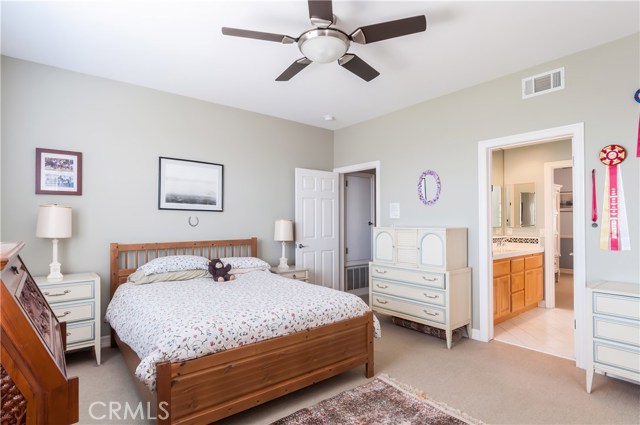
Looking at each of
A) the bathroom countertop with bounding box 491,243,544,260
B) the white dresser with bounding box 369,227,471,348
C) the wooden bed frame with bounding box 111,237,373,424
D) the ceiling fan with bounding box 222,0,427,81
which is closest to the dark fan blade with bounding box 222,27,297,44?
the ceiling fan with bounding box 222,0,427,81

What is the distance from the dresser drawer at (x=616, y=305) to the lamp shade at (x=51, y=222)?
4527mm

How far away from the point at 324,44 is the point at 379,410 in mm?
2629

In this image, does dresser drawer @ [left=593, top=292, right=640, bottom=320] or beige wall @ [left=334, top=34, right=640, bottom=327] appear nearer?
dresser drawer @ [left=593, top=292, right=640, bottom=320]

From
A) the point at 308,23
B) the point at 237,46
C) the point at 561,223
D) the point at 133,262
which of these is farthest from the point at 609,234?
the point at 561,223

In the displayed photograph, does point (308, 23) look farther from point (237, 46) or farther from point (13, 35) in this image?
point (13, 35)

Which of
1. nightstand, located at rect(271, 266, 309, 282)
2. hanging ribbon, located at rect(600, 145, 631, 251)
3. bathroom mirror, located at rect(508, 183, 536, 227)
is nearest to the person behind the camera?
hanging ribbon, located at rect(600, 145, 631, 251)

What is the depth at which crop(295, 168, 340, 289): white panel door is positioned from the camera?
5.10 m

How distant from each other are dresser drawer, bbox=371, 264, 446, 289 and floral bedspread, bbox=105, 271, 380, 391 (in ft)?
3.25

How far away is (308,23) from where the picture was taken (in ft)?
8.81

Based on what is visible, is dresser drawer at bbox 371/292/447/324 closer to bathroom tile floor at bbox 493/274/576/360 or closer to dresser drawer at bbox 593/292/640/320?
bathroom tile floor at bbox 493/274/576/360

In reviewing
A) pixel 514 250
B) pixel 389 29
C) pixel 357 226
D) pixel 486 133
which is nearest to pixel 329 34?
pixel 389 29

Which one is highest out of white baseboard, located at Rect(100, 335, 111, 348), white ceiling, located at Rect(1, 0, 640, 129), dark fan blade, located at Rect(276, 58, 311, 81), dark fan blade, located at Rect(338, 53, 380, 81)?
white ceiling, located at Rect(1, 0, 640, 129)

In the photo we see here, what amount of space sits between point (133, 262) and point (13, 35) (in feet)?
7.58

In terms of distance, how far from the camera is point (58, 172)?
3377 mm
